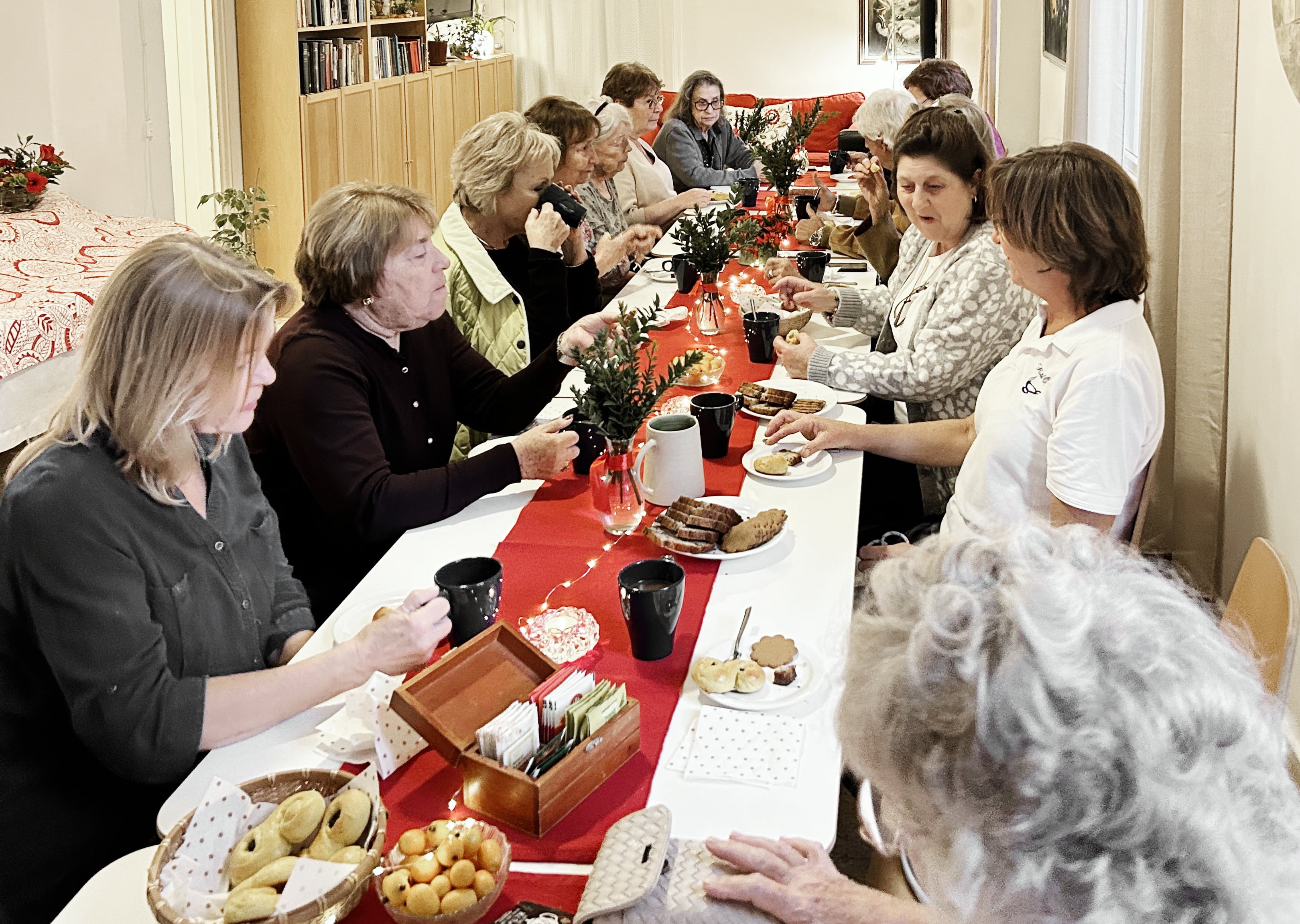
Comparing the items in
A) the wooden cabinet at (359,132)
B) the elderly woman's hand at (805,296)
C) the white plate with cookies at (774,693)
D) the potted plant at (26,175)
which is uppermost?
the wooden cabinet at (359,132)

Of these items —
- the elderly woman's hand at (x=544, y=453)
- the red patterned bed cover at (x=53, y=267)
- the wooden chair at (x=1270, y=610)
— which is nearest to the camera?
the wooden chair at (x=1270, y=610)

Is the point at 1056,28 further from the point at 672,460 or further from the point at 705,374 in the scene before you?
the point at 672,460

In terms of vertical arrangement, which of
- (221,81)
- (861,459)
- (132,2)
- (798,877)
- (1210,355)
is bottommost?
(798,877)

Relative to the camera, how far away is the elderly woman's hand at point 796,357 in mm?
2695

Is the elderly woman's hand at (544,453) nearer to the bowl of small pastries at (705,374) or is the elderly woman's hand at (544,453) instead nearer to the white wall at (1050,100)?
the bowl of small pastries at (705,374)

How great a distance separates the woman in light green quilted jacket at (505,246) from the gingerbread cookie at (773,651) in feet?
4.76

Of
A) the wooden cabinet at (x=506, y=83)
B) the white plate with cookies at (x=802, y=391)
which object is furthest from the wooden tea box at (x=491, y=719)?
the wooden cabinet at (x=506, y=83)

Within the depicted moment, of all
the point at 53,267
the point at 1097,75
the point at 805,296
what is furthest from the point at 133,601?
the point at 1097,75

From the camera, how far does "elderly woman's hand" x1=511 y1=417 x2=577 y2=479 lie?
211cm

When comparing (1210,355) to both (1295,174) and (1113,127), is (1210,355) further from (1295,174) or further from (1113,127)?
(1113,127)

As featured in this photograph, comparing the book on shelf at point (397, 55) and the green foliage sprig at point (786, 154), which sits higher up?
the book on shelf at point (397, 55)

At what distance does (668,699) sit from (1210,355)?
61.4 inches

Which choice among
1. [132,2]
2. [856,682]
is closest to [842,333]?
[856,682]

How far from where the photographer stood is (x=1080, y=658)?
65cm
